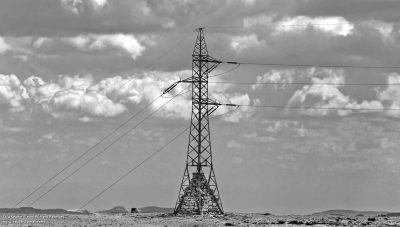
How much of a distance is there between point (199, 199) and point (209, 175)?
4348 mm

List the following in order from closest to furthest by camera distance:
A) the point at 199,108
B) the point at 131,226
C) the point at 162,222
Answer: the point at 131,226, the point at 162,222, the point at 199,108

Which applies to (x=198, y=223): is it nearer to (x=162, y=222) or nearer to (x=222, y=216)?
(x=162, y=222)

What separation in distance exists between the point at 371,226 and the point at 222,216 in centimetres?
2889

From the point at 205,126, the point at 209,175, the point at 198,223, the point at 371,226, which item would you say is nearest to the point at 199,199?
the point at 209,175

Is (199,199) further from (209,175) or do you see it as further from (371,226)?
(371,226)

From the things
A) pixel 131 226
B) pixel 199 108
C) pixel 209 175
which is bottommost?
pixel 131 226

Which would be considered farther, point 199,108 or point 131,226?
point 199,108

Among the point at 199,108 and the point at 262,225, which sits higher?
the point at 199,108

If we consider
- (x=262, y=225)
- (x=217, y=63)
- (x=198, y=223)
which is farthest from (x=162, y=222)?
(x=217, y=63)

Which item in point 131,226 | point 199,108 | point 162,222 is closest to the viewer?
point 131,226

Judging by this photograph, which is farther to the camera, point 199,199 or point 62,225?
point 199,199

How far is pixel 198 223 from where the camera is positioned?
115 meters

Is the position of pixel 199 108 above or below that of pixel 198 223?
above

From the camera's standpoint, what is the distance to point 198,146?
132 m
